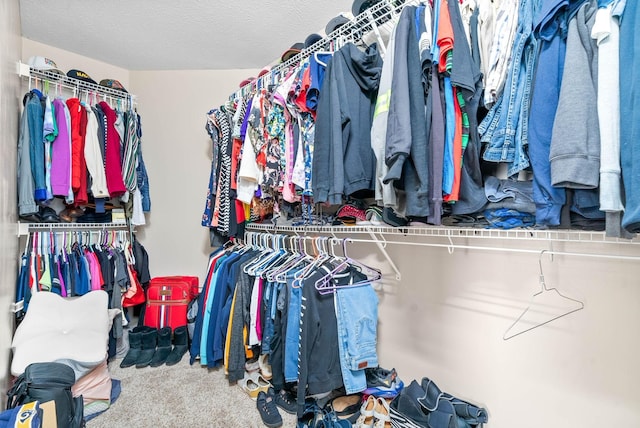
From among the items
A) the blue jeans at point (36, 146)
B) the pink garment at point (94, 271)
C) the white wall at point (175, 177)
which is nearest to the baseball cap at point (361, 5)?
the white wall at point (175, 177)

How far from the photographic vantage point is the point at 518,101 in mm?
880

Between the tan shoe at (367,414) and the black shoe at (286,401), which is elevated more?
the tan shoe at (367,414)

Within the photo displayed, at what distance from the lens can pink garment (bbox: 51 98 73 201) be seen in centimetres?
205

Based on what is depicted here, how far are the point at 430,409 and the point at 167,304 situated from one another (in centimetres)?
214

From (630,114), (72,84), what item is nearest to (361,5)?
(630,114)

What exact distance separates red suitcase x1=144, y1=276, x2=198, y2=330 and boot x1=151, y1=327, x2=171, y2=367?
117mm

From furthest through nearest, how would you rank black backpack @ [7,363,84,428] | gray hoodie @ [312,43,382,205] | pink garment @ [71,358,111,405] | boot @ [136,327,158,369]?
boot @ [136,327,158,369], pink garment @ [71,358,111,405], black backpack @ [7,363,84,428], gray hoodie @ [312,43,382,205]

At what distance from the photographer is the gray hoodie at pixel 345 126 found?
4.04 feet

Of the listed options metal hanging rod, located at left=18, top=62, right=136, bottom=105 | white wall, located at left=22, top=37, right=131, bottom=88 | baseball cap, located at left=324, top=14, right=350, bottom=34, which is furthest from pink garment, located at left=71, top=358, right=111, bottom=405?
white wall, located at left=22, top=37, right=131, bottom=88

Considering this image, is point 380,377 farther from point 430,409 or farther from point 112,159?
point 112,159

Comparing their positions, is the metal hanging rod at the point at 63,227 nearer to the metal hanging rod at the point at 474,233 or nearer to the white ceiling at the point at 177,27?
the metal hanging rod at the point at 474,233

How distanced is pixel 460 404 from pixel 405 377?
1.23ft

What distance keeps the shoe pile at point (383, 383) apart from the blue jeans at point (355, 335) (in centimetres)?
12

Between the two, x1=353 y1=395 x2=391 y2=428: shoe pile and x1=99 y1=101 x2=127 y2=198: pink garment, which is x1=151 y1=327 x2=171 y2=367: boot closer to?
x1=99 y1=101 x2=127 y2=198: pink garment
